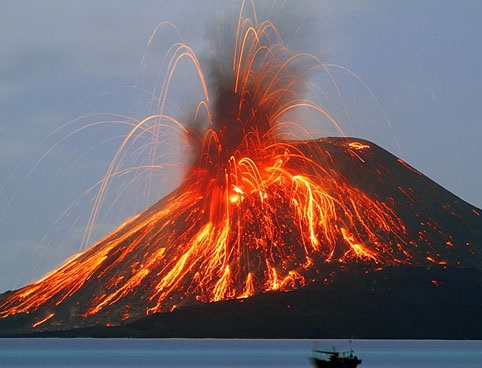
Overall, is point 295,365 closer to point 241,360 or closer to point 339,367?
point 241,360

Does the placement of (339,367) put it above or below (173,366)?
below

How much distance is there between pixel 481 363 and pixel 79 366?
6417cm

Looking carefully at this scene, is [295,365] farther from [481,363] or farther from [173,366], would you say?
[481,363]

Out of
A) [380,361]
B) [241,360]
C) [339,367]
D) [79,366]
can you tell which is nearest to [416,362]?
[380,361]

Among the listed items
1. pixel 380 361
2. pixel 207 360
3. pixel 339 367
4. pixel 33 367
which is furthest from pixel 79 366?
pixel 339 367

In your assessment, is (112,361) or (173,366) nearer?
(173,366)

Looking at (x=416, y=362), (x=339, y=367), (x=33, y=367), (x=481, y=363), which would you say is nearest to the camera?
(x=339, y=367)

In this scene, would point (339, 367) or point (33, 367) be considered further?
point (33, 367)

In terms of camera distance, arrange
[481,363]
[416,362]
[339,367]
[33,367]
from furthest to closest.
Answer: [416,362]
[481,363]
[33,367]
[339,367]

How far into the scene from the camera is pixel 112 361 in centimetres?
19062

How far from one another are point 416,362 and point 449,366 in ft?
67.3

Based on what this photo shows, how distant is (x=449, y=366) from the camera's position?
569ft

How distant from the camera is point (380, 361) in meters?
187

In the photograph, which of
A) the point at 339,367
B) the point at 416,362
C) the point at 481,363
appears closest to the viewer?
the point at 339,367
